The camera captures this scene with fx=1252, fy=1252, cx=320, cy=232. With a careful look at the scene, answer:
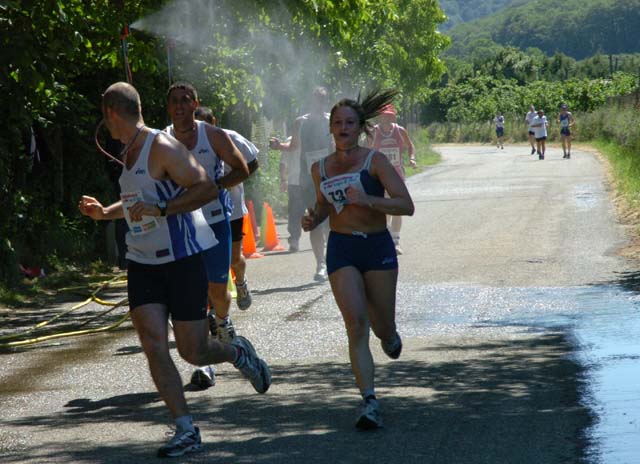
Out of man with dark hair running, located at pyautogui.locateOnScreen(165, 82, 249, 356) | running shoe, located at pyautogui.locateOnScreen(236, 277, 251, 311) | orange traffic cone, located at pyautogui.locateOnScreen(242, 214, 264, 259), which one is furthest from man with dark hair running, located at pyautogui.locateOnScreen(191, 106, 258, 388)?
orange traffic cone, located at pyautogui.locateOnScreen(242, 214, 264, 259)

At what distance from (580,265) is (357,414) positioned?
693cm

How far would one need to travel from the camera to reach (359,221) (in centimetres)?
691

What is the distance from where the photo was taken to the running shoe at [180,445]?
19.7 ft

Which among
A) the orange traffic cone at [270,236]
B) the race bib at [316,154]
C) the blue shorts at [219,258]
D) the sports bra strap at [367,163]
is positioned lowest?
the orange traffic cone at [270,236]

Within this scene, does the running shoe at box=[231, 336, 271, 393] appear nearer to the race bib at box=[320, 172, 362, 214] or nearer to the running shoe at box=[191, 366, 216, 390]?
the running shoe at box=[191, 366, 216, 390]

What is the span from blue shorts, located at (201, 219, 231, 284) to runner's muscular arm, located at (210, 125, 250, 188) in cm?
30

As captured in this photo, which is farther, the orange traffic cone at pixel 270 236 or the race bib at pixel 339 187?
the orange traffic cone at pixel 270 236

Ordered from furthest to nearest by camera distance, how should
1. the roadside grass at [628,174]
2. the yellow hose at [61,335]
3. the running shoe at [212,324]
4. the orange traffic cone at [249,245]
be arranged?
the roadside grass at [628,174] < the orange traffic cone at [249,245] < the yellow hose at [61,335] < the running shoe at [212,324]

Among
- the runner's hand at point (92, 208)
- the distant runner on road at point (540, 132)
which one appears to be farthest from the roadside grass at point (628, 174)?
the runner's hand at point (92, 208)

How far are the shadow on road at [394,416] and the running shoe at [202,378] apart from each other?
7.4 inches

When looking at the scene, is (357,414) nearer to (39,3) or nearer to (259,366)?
(259,366)

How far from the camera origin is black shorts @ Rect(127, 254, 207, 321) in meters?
6.24

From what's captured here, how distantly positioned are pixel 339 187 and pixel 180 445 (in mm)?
1762

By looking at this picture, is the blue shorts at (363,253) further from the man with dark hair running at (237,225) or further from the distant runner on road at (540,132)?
the distant runner on road at (540,132)
